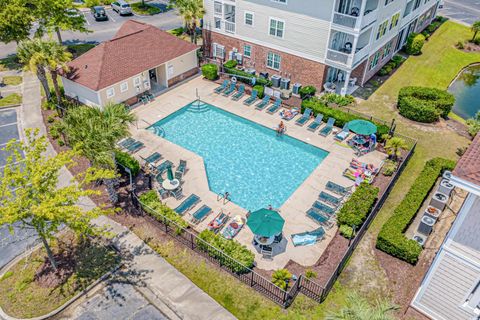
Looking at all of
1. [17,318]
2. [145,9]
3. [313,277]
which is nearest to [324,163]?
[313,277]

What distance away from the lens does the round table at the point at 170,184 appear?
23.4m

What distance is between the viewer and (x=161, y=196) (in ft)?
77.3

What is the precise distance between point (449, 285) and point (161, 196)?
16501 mm

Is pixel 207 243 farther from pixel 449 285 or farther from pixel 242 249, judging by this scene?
pixel 449 285

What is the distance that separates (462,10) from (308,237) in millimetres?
58246

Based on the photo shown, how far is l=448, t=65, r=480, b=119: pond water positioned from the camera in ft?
115

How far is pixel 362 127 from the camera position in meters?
27.1

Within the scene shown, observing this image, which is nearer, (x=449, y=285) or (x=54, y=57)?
(x=449, y=285)

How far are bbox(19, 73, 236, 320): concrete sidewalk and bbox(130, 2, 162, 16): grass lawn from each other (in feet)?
132

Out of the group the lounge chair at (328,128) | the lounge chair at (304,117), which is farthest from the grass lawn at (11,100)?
the lounge chair at (328,128)

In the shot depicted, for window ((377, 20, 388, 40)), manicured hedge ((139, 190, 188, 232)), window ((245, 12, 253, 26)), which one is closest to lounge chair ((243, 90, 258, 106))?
window ((245, 12, 253, 26))

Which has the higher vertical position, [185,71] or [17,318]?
[185,71]

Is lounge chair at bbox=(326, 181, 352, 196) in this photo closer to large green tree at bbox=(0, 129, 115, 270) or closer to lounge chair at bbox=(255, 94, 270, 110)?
lounge chair at bbox=(255, 94, 270, 110)

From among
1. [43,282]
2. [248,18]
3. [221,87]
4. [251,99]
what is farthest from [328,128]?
[43,282]
